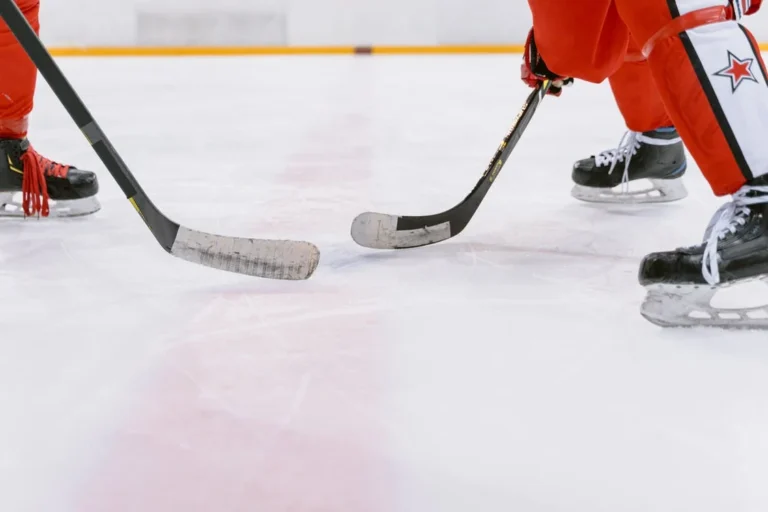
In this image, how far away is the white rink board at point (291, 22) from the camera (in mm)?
5078

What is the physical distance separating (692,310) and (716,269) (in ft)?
0.20

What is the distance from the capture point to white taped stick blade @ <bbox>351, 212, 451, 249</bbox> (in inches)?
50.6

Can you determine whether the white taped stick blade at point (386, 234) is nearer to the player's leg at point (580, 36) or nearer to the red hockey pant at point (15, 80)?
the player's leg at point (580, 36)

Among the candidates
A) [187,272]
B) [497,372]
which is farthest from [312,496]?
[187,272]

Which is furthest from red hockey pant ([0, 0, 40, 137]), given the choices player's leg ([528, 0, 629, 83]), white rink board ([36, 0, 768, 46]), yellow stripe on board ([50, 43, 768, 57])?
white rink board ([36, 0, 768, 46])

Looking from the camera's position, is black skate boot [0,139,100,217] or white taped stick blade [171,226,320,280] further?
black skate boot [0,139,100,217]

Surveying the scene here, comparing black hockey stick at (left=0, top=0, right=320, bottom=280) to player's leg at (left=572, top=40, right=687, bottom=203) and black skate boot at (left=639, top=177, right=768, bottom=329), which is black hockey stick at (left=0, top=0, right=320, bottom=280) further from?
player's leg at (left=572, top=40, right=687, bottom=203)

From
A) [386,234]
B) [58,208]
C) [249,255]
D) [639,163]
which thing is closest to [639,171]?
[639,163]

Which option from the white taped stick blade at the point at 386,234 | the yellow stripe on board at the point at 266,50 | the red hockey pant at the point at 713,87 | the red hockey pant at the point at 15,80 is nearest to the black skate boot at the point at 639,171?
the white taped stick blade at the point at 386,234

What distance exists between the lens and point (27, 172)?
1501 millimetres

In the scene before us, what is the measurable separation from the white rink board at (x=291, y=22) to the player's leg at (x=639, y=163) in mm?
3679

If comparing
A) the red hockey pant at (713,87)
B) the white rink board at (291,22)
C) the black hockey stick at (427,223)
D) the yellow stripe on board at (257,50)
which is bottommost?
the yellow stripe on board at (257,50)

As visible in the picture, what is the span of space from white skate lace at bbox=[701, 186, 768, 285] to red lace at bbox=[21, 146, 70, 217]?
3.72ft

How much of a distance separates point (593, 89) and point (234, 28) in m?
2.59
